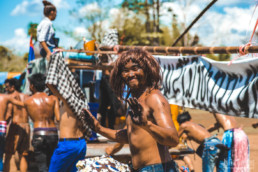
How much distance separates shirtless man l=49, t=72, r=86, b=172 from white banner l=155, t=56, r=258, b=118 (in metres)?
1.24

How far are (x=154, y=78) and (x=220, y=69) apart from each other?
127 cm

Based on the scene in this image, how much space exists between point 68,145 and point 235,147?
241 centimetres

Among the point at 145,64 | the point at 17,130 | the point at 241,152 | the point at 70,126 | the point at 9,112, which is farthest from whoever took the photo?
the point at 17,130

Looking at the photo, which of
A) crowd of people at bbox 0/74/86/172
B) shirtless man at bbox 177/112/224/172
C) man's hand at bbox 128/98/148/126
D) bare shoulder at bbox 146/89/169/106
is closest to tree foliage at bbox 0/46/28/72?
crowd of people at bbox 0/74/86/172

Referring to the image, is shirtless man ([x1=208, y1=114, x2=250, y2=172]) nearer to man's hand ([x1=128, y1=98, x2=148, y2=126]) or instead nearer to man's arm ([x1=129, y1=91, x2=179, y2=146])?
man's arm ([x1=129, y1=91, x2=179, y2=146])

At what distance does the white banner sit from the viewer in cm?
297

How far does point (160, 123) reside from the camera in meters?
2.06

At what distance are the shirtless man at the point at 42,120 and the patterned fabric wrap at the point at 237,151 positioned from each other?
8.86 ft

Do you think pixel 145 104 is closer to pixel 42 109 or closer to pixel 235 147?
pixel 235 147

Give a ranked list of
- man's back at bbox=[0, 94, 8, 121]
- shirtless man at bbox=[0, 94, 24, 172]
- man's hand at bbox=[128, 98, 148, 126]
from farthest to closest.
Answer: man's back at bbox=[0, 94, 8, 121], shirtless man at bbox=[0, 94, 24, 172], man's hand at bbox=[128, 98, 148, 126]

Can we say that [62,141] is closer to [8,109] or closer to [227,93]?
[227,93]

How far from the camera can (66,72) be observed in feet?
14.3

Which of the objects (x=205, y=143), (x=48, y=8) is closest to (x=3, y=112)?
(x=48, y=8)

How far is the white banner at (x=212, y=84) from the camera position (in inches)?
117
